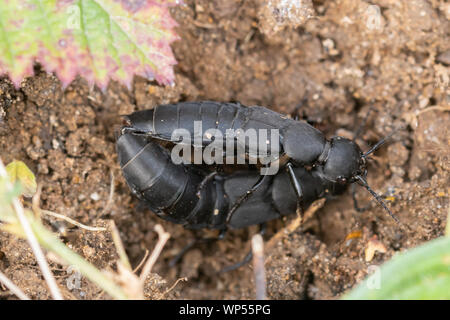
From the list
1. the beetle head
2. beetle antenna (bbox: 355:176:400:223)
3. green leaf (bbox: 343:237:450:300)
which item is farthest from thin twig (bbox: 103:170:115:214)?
green leaf (bbox: 343:237:450:300)

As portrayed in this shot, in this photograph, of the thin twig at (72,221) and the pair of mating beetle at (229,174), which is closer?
the thin twig at (72,221)

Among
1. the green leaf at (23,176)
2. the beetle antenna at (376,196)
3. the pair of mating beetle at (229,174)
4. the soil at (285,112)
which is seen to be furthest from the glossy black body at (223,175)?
the green leaf at (23,176)

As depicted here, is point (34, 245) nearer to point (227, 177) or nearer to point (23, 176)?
point (23, 176)

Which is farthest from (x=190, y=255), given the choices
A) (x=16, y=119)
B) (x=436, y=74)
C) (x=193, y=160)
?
(x=436, y=74)

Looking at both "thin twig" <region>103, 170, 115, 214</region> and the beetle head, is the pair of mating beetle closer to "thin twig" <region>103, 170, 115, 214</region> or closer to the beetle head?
the beetle head

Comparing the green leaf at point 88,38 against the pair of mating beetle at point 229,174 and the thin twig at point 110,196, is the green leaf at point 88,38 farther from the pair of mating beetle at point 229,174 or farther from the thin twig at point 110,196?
the thin twig at point 110,196
